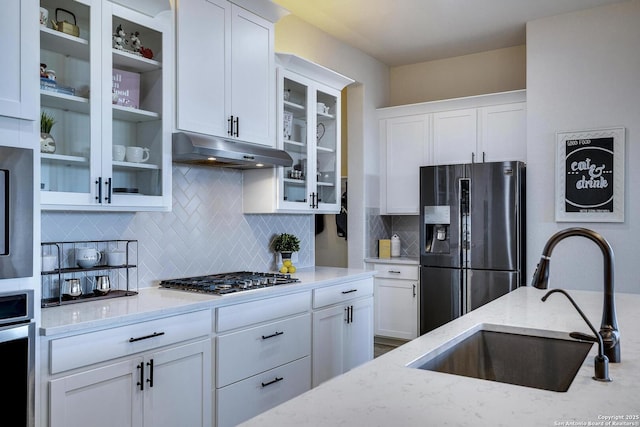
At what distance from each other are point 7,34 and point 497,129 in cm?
394

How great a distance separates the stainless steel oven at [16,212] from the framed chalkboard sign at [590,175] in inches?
149

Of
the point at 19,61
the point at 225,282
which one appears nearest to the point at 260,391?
the point at 225,282

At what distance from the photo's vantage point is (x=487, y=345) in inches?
72.3

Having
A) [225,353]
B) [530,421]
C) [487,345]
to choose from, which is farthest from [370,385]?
[225,353]

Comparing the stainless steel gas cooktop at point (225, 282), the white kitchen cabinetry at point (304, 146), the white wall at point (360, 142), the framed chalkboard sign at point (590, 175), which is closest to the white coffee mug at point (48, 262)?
the stainless steel gas cooktop at point (225, 282)

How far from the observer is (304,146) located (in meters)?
3.69

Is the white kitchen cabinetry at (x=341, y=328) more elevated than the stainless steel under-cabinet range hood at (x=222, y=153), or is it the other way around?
the stainless steel under-cabinet range hood at (x=222, y=153)

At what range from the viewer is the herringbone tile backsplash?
2.58 meters

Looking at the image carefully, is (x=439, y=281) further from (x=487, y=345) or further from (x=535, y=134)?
(x=487, y=345)

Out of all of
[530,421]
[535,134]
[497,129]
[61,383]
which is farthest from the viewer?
[497,129]

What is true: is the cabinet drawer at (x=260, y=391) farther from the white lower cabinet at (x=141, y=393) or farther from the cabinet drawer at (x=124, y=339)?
the cabinet drawer at (x=124, y=339)

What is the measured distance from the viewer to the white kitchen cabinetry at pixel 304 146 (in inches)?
135

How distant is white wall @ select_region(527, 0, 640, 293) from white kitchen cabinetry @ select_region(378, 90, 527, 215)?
26cm

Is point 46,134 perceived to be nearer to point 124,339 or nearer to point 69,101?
point 69,101
